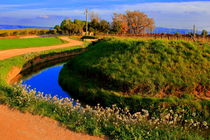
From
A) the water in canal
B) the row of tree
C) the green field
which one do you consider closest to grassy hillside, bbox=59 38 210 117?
the water in canal

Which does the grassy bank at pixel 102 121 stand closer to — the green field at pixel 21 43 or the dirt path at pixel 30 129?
the dirt path at pixel 30 129

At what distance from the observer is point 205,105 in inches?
398

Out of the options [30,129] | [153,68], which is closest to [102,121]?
[30,129]

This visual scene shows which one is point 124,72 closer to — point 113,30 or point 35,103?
point 35,103

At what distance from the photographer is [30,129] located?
6.91 metres

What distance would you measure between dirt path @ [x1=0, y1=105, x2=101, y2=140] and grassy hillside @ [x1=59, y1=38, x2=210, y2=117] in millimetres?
4096

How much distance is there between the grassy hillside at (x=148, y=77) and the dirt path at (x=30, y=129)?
410cm

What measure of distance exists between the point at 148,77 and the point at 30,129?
658 cm

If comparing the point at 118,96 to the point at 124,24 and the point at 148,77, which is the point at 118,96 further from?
the point at 124,24

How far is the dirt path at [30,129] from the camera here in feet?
21.4

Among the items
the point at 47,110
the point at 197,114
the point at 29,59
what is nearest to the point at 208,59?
the point at 197,114

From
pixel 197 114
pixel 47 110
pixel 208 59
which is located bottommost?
pixel 197 114

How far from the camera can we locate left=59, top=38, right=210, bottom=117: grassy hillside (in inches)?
410

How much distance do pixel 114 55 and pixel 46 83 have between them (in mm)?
5001
